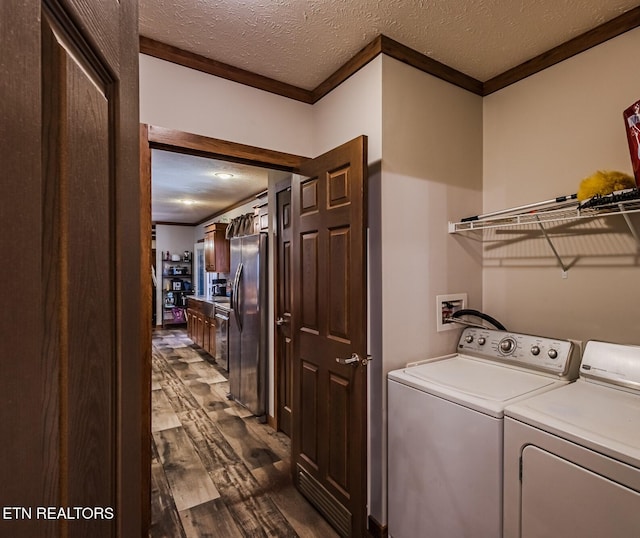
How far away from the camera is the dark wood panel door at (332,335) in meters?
1.63

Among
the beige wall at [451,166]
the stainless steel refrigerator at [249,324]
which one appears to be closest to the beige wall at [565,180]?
the beige wall at [451,166]

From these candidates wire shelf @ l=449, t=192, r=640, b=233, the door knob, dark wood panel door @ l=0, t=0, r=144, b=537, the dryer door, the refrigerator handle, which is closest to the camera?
dark wood panel door @ l=0, t=0, r=144, b=537

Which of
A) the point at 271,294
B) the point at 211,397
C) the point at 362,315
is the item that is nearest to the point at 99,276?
the point at 362,315

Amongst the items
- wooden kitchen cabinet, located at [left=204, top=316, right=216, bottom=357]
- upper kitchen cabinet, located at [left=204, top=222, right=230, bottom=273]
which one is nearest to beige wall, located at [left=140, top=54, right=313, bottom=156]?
wooden kitchen cabinet, located at [left=204, top=316, right=216, bottom=357]

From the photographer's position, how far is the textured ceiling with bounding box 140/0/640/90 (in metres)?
1.52

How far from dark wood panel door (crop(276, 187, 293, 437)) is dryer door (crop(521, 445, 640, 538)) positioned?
79.1 inches

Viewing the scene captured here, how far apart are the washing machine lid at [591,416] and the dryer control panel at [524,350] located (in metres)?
0.12

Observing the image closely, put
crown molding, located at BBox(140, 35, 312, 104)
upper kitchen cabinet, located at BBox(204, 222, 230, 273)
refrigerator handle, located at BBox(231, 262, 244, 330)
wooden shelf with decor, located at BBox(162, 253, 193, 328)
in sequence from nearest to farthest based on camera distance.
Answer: crown molding, located at BBox(140, 35, 312, 104), refrigerator handle, located at BBox(231, 262, 244, 330), upper kitchen cabinet, located at BBox(204, 222, 230, 273), wooden shelf with decor, located at BBox(162, 253, 193, 328)

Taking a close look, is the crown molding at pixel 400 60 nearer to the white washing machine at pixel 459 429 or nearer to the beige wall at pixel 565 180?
the beige wall at pixel 565 180

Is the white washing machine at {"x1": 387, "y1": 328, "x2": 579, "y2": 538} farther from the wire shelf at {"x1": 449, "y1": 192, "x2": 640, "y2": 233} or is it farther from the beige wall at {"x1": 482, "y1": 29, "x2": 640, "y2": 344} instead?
the wire shelf at {"x1": 449, "y1": 192, "x2": 640, "y2": 233}

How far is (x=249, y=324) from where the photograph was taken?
132 inches

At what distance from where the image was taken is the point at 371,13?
5.13 ft

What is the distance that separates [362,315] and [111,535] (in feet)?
3.94

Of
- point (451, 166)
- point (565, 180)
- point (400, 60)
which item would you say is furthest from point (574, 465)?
point (400, 60)
